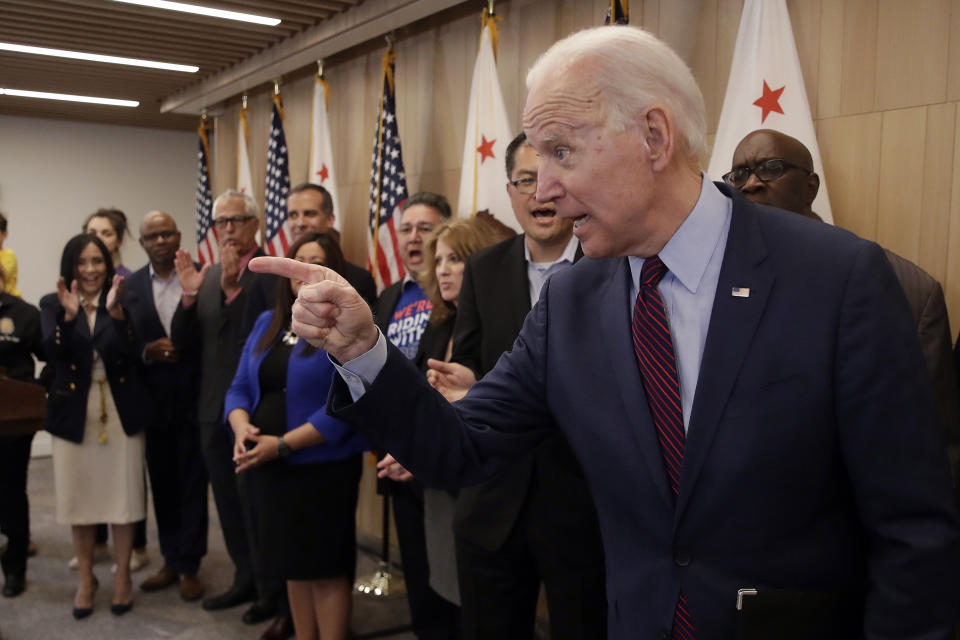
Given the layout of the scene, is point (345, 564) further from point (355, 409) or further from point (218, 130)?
point (218, 130)

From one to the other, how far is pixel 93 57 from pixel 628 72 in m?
5.53

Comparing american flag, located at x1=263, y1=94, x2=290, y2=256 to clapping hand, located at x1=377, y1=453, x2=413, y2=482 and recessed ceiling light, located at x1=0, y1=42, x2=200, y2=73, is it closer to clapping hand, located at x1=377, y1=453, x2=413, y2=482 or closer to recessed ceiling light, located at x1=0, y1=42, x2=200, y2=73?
recessed ceiling light, located at x1=0, y1=42, x2=200, y2=73

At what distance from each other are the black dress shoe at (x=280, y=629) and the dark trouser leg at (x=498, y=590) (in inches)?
55.9

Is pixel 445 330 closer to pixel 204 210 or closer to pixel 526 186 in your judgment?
pixel 526 186

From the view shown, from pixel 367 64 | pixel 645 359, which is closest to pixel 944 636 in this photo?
pixel 645 359

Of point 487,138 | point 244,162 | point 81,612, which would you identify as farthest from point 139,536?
point 244,162

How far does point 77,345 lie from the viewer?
3.77 metres

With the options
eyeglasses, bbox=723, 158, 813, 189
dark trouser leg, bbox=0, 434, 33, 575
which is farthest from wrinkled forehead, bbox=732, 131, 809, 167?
dark trouser leg, bbox=0, 434, 33, 575

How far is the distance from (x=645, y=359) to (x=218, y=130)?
6875 mm

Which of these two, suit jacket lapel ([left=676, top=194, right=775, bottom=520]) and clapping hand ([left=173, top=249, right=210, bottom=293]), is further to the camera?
clapping hand ([left=173, top=249, right=210, bottom=293])

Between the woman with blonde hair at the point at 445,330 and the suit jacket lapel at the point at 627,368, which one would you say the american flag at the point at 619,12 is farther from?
the suit jacket lapel at the point at 627,368

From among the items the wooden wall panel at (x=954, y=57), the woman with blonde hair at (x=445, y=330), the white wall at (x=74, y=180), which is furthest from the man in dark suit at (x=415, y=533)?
the white wall at (x=74, y=180)

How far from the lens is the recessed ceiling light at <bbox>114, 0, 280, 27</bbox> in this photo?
4422 mm

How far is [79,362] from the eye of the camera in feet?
12.4
